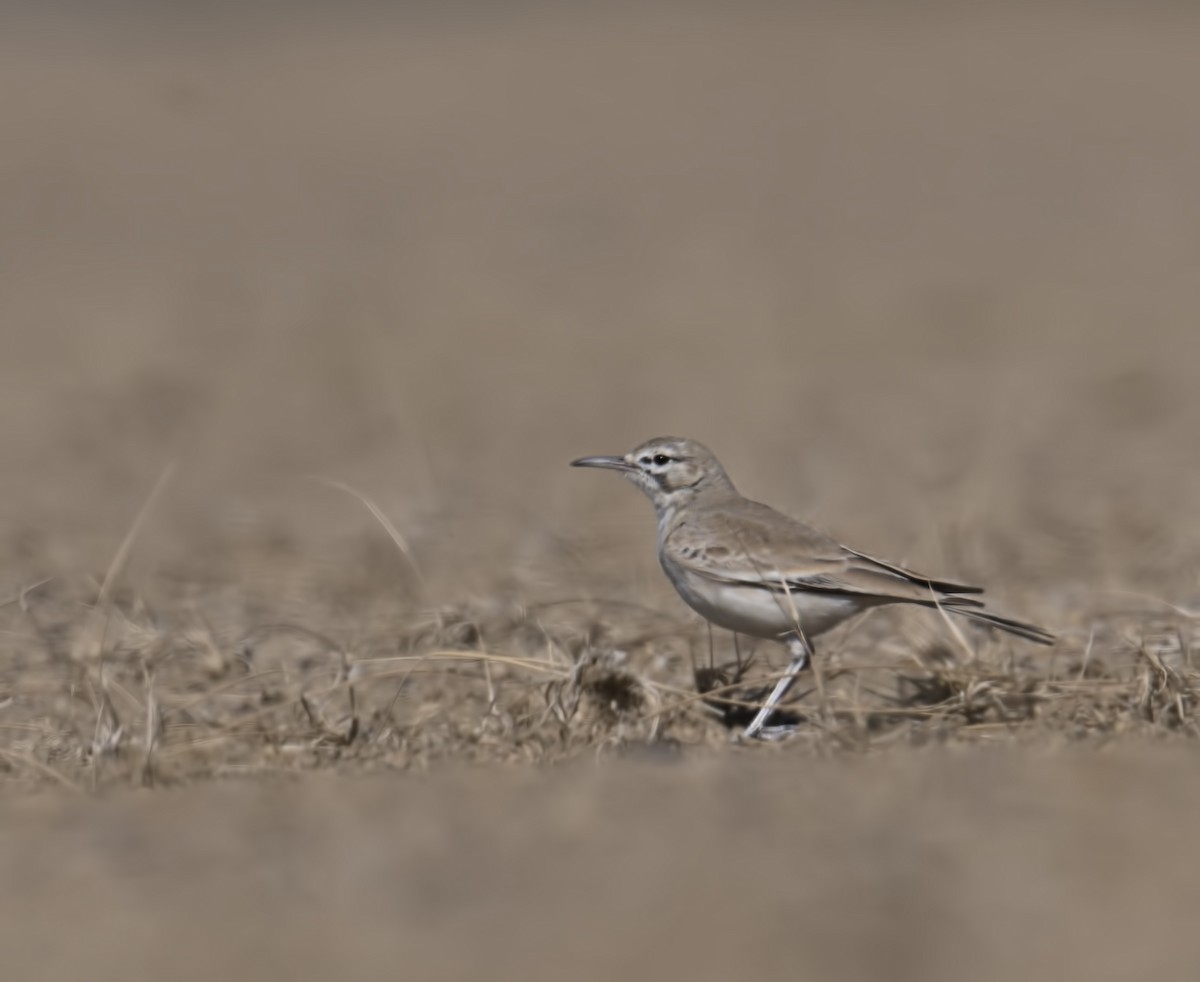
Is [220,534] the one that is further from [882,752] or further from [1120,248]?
[1120,248]

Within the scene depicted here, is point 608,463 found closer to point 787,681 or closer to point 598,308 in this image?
point 787,681

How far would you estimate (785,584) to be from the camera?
5.96 m

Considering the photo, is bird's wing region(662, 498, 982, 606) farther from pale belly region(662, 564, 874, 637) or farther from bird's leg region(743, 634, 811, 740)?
bird's leg region(743, 634, 811, 740)

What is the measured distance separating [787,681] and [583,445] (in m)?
5.64

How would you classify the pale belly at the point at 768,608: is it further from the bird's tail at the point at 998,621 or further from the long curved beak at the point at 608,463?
the long curved beak at the point at 608,463

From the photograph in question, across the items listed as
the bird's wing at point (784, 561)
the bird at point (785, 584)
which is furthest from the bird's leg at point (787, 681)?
the bird's wing at point (784, 561)

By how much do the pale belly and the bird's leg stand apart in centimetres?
5

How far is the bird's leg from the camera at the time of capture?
5.80 metres

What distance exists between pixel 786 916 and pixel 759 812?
0.72m

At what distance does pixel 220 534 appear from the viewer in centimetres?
928

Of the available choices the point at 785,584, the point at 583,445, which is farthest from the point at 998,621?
the point at 583,445

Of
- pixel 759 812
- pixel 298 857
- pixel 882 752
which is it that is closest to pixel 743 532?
pixel 882 752

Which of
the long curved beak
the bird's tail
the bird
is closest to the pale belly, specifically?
the bird

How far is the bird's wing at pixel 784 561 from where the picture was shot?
19.5 feet
